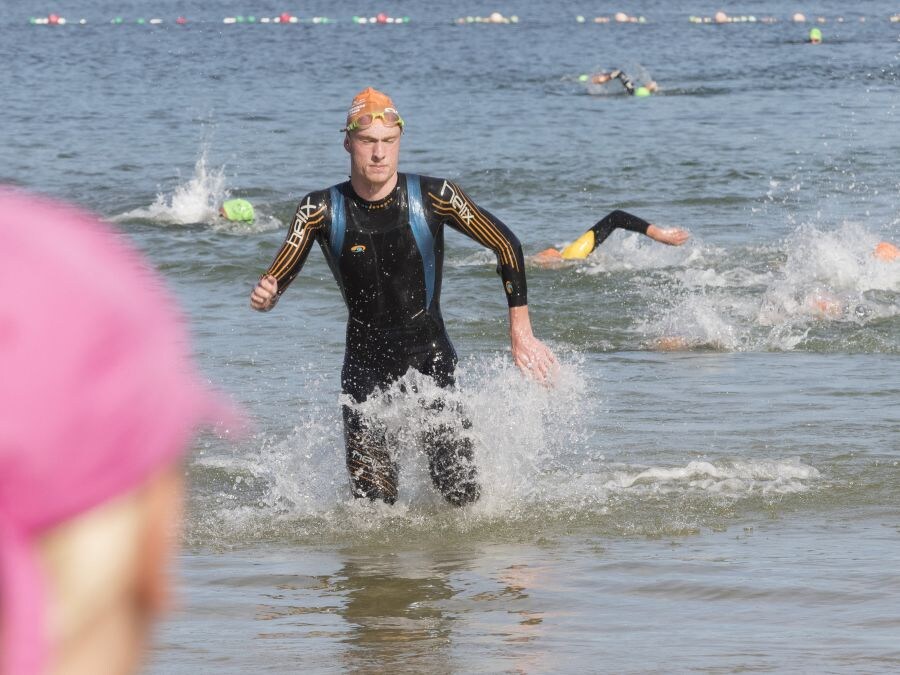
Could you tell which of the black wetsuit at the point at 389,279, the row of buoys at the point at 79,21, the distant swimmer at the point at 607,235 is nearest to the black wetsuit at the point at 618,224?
the distant swimmer at the point at 607,235

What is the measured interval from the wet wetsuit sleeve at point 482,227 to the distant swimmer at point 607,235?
469cm

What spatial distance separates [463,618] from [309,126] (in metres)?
23.4

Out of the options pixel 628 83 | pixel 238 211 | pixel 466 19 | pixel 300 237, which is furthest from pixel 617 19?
pixel 300 237

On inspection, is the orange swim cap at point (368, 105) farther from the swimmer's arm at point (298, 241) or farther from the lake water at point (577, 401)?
the lake water at point (577, 401)

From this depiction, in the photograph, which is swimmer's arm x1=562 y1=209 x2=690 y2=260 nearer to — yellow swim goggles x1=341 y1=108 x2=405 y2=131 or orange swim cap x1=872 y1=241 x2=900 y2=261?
orange swim cap x1=872 y1=241 x2=900 y2=261

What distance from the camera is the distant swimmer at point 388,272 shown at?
629 cm

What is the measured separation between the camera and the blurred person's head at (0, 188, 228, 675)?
84 cm

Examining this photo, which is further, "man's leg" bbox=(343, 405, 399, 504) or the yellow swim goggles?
"man's leg" bbox=(343, 405, 399, 504)

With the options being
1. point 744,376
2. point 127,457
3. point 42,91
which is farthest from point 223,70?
point 127,457

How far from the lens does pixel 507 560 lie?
6.13m

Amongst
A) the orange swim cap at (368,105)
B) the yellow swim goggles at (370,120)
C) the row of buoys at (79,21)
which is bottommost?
the yellow swim goggles at (370,120)

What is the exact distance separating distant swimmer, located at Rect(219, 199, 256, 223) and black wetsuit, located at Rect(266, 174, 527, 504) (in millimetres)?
11164

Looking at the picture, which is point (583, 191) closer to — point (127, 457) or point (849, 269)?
point (849, 269)

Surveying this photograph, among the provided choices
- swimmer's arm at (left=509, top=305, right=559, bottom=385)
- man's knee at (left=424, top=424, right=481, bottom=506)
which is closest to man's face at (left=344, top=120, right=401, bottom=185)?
swimmer's arm at (left=509, top=305, right=559, bottom=385)
